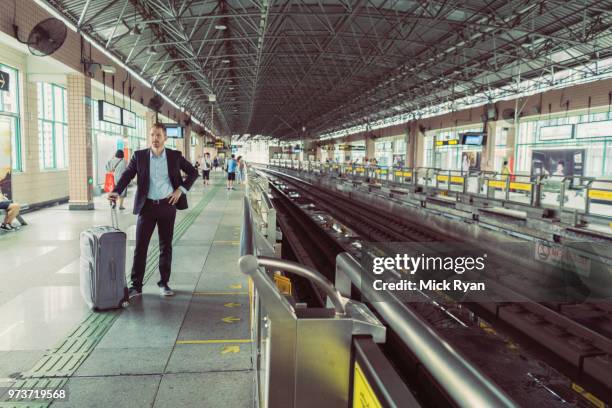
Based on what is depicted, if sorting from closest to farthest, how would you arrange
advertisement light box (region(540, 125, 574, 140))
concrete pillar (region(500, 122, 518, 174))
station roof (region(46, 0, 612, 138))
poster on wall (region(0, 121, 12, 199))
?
poster on wall (region(0, 121, 12, 199)), station roof (region(46, 0, 612, 138)), advertisement light box (region(540, 125, 574, 140)), concrete pillar (region(500, 122, 518, 174))

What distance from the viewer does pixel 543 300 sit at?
6125 millimetres

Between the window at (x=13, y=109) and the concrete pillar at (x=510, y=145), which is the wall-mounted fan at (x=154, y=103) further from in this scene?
the concrete pillar at (x=510, y=145)

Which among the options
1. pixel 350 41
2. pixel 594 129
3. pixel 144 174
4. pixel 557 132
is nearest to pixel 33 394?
pixel 144 174

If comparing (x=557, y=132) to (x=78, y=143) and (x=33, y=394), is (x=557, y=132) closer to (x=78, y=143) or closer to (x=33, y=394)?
(x=78, y=143)

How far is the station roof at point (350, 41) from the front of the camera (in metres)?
16.8

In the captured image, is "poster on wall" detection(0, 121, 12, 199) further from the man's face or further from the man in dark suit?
the man's face

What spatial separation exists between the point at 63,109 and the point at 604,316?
17.7 m

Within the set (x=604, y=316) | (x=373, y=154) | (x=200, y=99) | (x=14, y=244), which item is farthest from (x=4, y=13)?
(x=373, y=154)

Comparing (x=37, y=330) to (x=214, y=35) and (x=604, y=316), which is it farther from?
(x=214, y=35)

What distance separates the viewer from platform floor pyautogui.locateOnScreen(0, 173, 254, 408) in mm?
2881

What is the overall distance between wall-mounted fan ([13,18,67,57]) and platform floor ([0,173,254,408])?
5.33 metres

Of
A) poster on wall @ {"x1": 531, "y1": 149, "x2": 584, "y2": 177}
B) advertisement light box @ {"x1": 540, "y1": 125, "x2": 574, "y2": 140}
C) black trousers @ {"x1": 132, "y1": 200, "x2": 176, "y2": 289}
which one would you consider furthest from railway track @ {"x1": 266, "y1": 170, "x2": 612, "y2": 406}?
advertisement light box @ {"x1": 540, "y1": 125, "x2": 574, "y2": 140}

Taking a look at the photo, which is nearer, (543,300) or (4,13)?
(543,300)

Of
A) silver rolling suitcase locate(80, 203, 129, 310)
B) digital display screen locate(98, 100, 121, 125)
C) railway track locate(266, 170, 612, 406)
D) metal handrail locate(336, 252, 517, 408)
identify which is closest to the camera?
metal handrail locate(336, 252, 517, 408)
